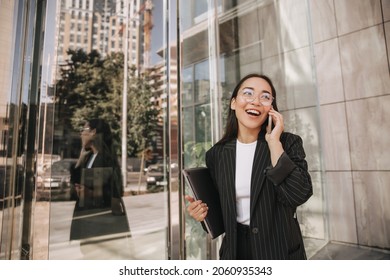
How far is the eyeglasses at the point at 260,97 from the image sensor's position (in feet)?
3.62

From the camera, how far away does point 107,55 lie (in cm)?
533

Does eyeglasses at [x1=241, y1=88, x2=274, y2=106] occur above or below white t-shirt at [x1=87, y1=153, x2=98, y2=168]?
above

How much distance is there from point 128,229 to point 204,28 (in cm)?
255

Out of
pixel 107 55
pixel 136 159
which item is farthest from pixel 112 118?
pixel 107 55

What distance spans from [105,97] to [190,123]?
11.7ft

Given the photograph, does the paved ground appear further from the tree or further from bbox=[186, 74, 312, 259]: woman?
the tree

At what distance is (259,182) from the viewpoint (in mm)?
988

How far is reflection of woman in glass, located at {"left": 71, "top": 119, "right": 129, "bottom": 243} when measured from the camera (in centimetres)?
299

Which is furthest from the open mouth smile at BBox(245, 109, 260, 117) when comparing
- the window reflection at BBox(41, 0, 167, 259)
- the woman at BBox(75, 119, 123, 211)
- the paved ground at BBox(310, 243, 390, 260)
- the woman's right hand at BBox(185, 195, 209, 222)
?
the woman at BBox(75, 119, 123, 211)

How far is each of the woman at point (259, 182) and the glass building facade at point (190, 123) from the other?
1.36 ft

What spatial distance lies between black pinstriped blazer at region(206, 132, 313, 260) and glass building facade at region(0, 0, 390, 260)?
0.44 metres

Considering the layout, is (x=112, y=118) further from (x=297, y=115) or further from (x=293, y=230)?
(x=293, y=230)

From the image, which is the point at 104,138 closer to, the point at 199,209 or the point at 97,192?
the point at 97,192

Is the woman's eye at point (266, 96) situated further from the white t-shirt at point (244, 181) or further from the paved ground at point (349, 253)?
the paved ground at point (349, 253)
